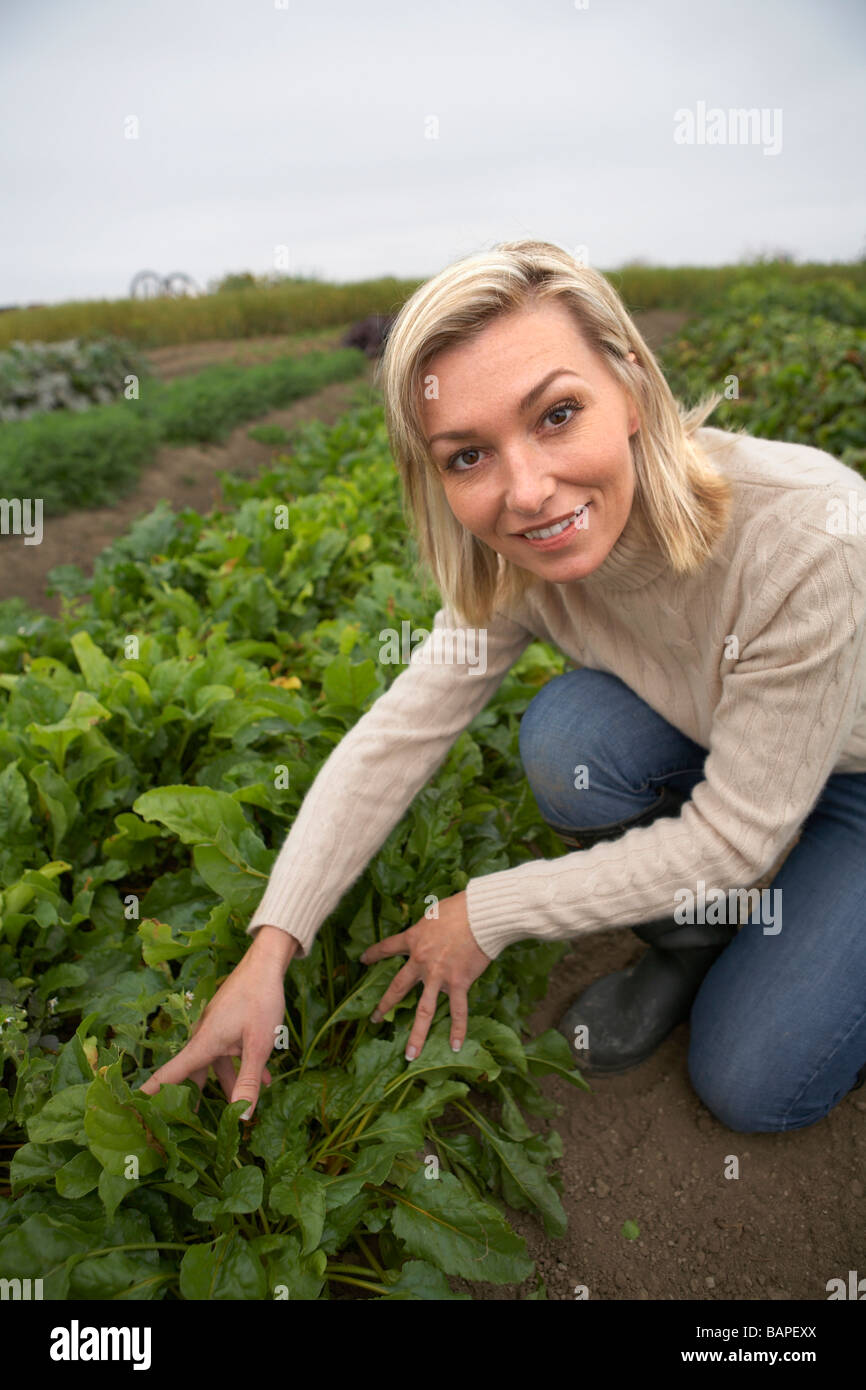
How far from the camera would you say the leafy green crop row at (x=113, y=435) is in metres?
6.88

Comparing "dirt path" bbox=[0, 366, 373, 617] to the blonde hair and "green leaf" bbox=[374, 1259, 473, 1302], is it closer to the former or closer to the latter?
the blonde hair

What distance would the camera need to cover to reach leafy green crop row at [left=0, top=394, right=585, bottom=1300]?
59.5 inches

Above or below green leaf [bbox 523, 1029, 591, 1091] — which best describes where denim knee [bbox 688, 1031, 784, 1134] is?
below

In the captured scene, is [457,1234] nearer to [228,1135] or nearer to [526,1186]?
[526,1186]

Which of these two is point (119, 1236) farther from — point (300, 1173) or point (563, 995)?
point (563, 995)

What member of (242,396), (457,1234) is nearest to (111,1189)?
(457,1234)

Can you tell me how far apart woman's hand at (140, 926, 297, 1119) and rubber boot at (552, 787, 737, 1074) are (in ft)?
2.72

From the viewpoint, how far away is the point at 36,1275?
1.41 m

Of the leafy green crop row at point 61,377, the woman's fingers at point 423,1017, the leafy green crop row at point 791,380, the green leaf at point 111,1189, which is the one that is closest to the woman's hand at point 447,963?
the woman's fingers at point 423,1017

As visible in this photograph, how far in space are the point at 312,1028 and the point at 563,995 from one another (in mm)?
771

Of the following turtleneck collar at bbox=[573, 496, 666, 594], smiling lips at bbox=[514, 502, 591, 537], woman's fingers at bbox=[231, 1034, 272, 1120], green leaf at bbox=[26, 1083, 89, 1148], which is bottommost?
green leaf at bbox=[26, 1083, 89, 1148]

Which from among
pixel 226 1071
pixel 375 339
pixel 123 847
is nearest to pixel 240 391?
pixel 375 339

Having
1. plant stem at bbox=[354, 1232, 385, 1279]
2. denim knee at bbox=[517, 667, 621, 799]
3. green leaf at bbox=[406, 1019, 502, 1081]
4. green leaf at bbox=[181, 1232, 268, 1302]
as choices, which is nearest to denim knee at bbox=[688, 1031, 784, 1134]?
green leaf at bbox=[406, 1019, 502, 1081]

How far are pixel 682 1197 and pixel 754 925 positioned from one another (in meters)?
0.58
